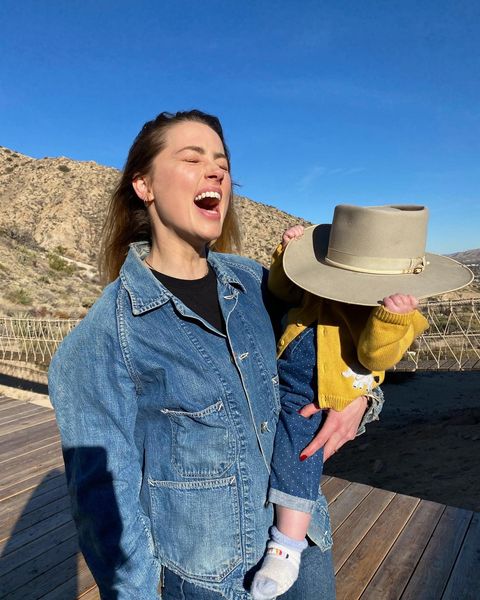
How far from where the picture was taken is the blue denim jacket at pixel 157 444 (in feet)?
3.60

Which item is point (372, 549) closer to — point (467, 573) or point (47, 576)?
point (467, 573)

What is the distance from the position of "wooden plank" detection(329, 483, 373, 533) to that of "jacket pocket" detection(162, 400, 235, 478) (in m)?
2.18

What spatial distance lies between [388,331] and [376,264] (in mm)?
247

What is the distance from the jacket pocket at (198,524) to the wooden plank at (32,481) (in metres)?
2.94

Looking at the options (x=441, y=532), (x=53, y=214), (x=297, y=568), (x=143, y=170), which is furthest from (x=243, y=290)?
(x=53, y=214)

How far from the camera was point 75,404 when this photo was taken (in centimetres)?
111

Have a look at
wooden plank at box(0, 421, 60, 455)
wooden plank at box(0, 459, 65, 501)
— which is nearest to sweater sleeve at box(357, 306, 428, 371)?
wooden plank at box(0, 459, 65, 501)

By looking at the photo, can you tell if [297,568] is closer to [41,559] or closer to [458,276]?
[458,276]

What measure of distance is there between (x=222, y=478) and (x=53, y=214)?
40.6 meters

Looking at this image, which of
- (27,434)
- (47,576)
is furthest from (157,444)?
(27,434)

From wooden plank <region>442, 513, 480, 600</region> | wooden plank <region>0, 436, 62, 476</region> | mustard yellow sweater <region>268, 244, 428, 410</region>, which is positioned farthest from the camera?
wooden plank <region>0, 436, 62, 476</region>

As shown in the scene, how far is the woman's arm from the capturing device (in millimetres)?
1087

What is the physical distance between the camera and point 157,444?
3.85 ft

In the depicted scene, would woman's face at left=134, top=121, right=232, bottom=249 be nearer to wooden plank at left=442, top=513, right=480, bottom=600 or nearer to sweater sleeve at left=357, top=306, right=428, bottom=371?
sweater sleeve at left=357, top=306, right=428, bottom=371
